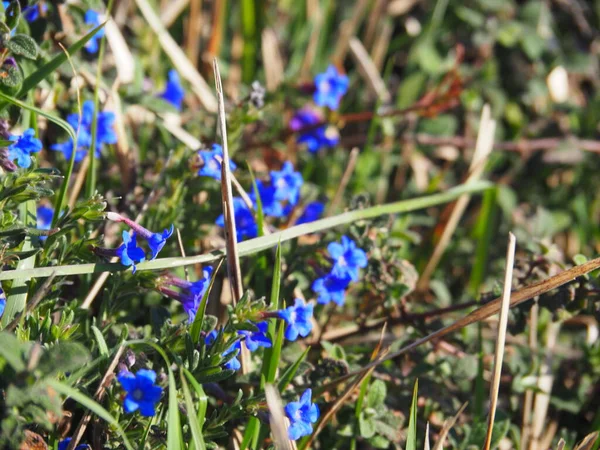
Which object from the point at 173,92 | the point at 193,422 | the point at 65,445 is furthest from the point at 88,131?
the point at 193,422

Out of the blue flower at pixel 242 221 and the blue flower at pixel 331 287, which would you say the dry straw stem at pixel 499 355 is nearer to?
the blue flower at pixel 331 287

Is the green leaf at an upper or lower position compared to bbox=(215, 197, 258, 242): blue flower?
upper

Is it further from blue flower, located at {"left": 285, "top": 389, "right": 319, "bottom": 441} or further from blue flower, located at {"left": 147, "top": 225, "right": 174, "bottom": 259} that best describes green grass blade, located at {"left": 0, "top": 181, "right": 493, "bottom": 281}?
blue flower, located at {"left": 285, "top": 389, "right": 319, "bottom": 441}

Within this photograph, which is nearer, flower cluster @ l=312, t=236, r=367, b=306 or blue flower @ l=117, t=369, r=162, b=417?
blue flower @ l=117, t=369, r=162, b=417

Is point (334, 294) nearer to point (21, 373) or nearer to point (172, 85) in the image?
point (21, 373)

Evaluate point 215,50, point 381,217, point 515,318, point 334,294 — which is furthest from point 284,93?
point 515,318

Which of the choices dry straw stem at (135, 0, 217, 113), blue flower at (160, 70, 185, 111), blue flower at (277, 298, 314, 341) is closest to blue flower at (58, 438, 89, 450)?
blue flower at (277, 298, 314, 341)

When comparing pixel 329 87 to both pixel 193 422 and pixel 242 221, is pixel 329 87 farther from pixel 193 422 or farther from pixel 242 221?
pixel 193 422
